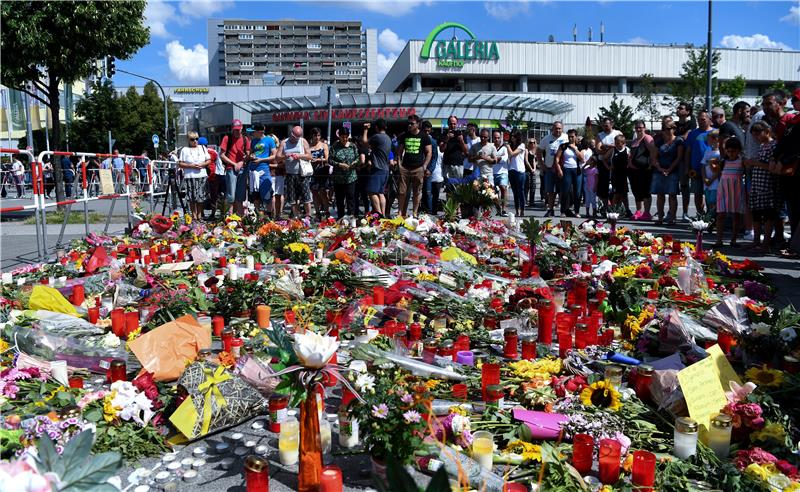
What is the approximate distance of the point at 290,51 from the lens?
175 m

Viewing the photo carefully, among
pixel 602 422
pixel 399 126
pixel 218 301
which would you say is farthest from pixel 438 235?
pixel 399 126

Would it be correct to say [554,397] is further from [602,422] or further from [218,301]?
[218,301]

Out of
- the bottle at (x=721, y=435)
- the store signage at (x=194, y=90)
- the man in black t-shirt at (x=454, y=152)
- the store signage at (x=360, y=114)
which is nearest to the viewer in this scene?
the bottle at (x=721, y=435)

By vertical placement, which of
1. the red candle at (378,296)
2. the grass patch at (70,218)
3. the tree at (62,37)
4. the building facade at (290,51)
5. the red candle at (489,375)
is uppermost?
the building facade at (290,51)

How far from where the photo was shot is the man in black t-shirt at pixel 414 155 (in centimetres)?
1111

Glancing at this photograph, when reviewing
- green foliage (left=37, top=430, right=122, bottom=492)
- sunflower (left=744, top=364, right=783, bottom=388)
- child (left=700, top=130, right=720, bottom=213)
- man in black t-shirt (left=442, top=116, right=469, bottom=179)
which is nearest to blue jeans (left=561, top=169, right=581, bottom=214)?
man in black t-shirt (left=442, top=116, right=469, bottom=179)

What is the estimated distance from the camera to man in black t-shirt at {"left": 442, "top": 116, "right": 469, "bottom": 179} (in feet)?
40.1

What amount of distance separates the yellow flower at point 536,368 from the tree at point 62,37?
1325cm

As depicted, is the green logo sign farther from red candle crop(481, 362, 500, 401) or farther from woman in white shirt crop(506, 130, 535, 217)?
red candle crop(481, 362, 500, 401)

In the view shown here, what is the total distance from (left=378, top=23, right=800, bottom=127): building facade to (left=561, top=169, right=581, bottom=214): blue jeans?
147ft

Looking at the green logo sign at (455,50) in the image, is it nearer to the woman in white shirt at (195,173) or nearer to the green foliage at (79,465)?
the woman in white shirt at (195,173)

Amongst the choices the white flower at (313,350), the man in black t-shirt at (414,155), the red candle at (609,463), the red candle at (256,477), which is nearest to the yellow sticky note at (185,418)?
the red candle at (256,477)

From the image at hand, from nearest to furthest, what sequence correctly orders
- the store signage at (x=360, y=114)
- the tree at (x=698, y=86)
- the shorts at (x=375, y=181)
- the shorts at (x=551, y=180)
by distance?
the shorts at (x=375, y=181), the shorts at (x=551, y=180), the tree at (x=698, y=86), the store signage at (x=360, y=114)

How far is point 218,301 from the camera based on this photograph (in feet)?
16.3
